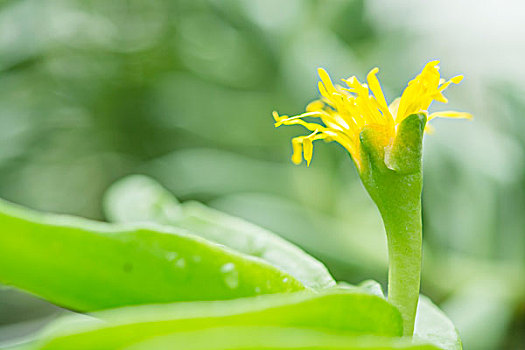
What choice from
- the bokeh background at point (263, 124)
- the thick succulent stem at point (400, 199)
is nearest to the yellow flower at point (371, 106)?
the thick succulent stem at point (400, 199)

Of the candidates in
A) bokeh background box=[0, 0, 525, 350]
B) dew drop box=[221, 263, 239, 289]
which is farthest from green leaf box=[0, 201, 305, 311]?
bokeh background box=[0, 0, 525, 350]

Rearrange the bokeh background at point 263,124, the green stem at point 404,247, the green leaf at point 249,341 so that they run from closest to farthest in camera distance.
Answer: the green leaf at point 249,341, the green stem at point 404,247, the bokeh background at point 263,124

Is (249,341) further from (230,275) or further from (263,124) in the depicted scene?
(263,124)

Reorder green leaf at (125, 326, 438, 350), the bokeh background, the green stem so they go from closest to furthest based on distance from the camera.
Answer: green leaf at (125, 326, 438, 350) → the green stem → the bokeh background

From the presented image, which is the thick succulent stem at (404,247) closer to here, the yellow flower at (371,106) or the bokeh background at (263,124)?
the yellow flower at (371,106)

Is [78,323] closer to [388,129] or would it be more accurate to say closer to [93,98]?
[388,129]

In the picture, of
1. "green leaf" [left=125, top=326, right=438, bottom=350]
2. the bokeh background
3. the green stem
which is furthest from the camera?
the bokeh background

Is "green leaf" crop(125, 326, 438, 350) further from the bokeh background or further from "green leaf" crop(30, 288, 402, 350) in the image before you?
the bokeh background

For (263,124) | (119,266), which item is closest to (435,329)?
(119,266)
